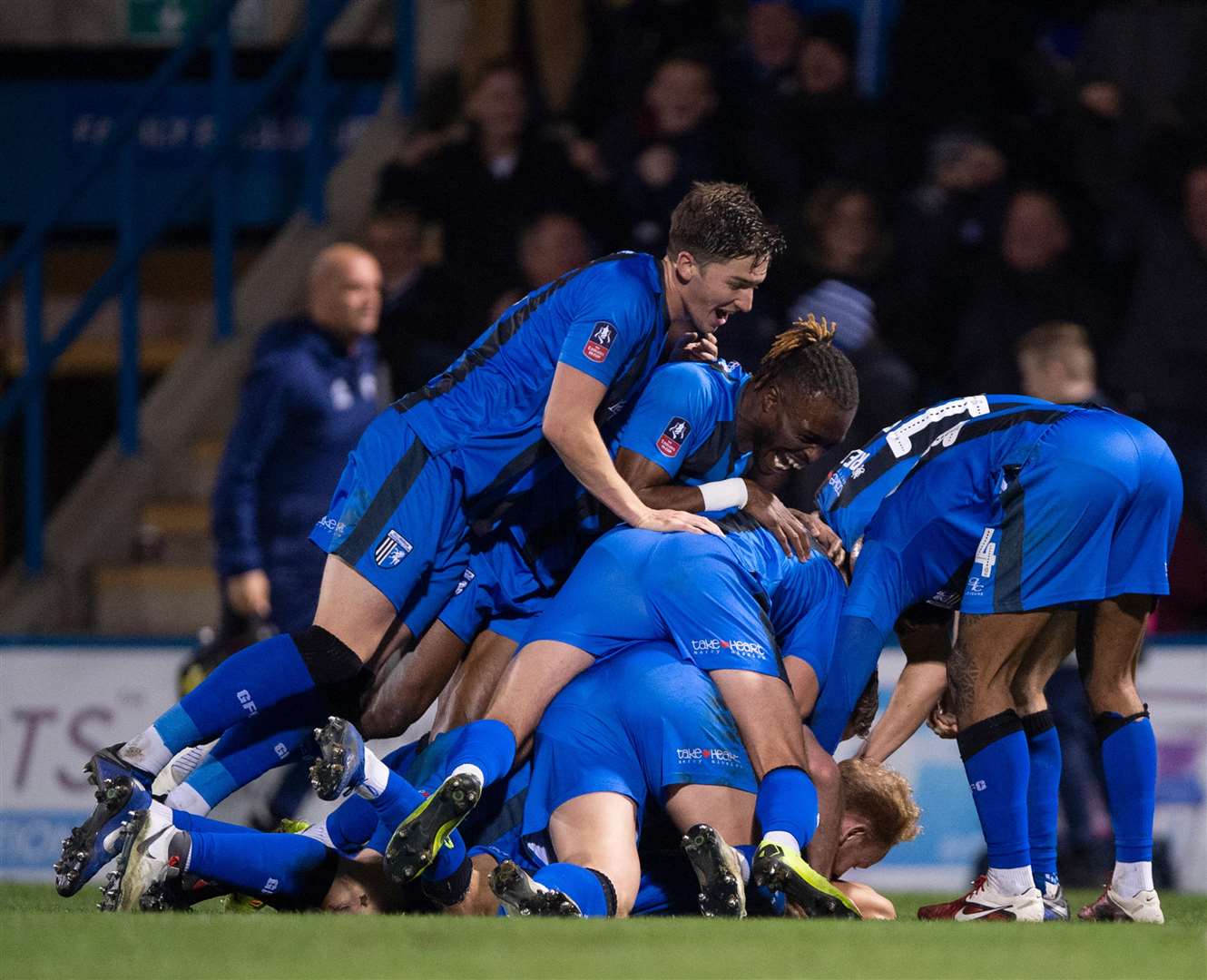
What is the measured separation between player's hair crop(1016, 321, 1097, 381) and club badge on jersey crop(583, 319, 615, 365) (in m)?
2.80

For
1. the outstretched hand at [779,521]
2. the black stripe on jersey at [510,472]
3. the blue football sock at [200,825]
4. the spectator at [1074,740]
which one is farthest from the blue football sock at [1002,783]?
the spectator at [1074,740]

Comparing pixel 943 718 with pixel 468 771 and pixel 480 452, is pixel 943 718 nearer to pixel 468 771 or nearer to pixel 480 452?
pixel 480 452

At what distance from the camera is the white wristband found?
599 centimetres

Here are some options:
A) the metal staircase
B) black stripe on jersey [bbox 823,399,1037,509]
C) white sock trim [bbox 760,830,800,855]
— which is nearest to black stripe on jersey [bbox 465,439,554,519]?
black stripe on jersey [bbox 823,399,1037,509]

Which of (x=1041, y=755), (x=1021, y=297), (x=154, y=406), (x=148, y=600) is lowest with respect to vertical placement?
(x=148, y=600)

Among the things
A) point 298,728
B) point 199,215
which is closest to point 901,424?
point 298,728

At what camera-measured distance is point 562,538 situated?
6418 mm

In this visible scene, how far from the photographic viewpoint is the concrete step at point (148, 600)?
972cm

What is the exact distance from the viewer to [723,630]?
18.5 feet

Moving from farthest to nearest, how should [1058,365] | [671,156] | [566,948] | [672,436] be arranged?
1. [671,156]
2. [1058,365]
3. [672,436]
4. [566,948]

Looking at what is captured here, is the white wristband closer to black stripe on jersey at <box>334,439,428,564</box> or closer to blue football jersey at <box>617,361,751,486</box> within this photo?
blue football jersey at <box>617,361,751,486</box>

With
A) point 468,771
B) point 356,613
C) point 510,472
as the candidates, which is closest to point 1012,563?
point 510,472

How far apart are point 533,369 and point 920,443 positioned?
3.77ft

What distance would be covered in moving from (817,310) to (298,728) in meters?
3.23
